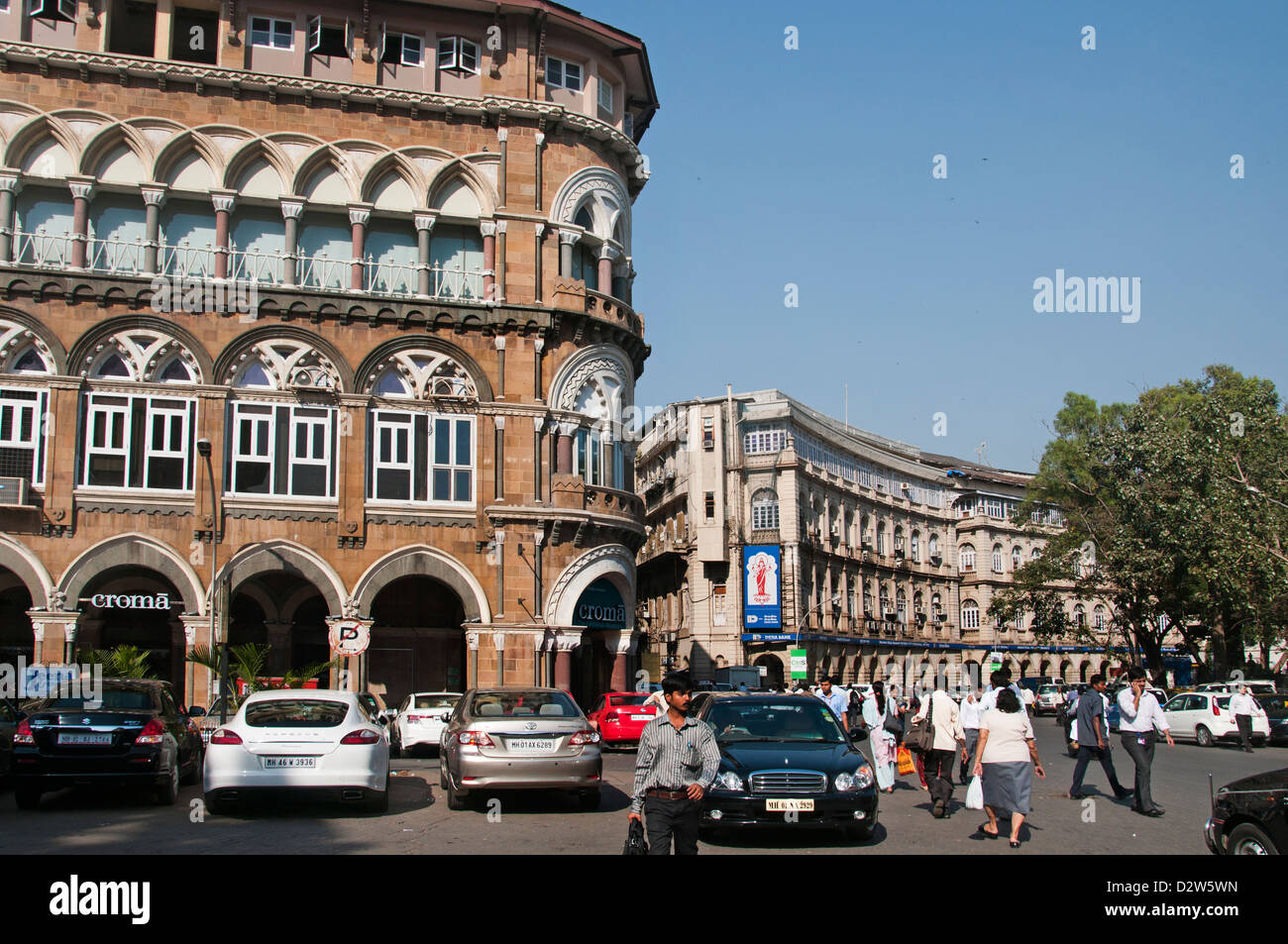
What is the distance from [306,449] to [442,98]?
10528 mm

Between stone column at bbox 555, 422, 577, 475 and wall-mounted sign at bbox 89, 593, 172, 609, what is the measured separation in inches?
420

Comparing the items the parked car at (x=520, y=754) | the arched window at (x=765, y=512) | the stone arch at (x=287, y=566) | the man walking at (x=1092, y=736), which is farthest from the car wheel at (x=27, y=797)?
the arched window at (x=765, y=512)

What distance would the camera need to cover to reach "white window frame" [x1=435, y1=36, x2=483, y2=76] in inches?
1368

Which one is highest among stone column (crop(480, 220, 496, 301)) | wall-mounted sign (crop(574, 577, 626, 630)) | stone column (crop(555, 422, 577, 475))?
stone column (crop(480, 220, 496, 301))

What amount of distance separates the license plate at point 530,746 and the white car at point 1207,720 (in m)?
23.9

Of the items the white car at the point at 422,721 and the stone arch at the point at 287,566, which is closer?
the white car at the point at 422,721

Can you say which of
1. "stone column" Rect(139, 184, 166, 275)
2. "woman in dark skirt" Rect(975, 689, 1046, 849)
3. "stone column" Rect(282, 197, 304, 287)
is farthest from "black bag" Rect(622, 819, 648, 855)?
"stone column" Rect(139, 184, 166, 275)

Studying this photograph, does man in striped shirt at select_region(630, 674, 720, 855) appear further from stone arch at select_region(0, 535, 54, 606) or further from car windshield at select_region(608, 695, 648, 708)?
stone arch at select_region(0, 535, 54, 606)

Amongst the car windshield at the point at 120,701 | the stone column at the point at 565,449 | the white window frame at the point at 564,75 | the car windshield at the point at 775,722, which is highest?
the white window frame at the point at 564,75

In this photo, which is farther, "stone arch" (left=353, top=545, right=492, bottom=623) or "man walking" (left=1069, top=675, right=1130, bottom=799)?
"stone arch" (left=353, top=545, right=492, bottom=623)

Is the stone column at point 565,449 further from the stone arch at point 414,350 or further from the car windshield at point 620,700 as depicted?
the car windshield at point 620,700

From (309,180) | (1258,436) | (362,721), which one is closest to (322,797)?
(362,721)

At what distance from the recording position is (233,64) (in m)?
33.2

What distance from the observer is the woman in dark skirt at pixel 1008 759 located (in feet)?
39.5
